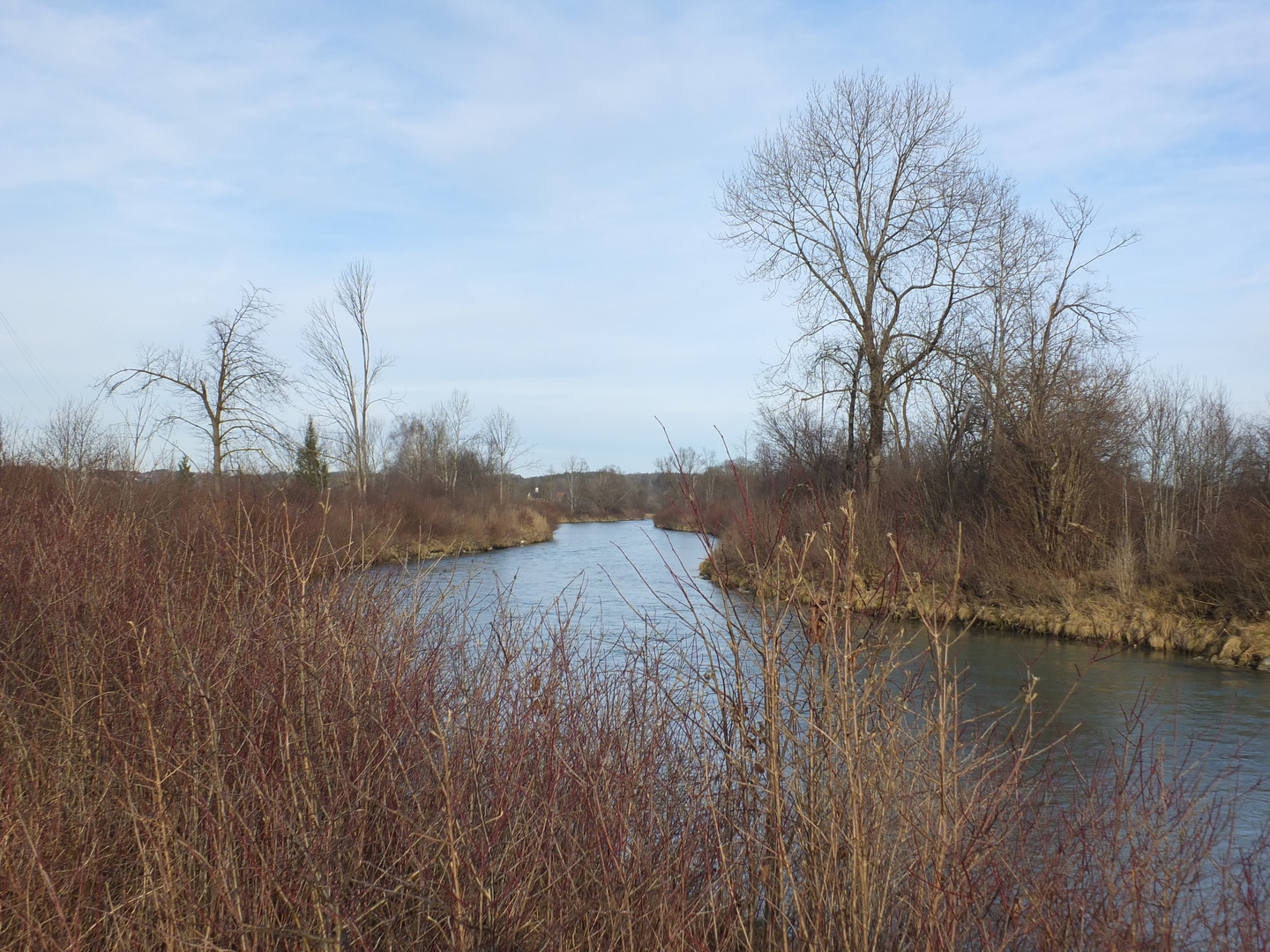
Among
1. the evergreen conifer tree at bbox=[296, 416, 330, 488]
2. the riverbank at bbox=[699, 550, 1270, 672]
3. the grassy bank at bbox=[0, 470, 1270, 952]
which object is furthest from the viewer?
the evergreen conifer tree at bbox=[296, 416, 330, 488]

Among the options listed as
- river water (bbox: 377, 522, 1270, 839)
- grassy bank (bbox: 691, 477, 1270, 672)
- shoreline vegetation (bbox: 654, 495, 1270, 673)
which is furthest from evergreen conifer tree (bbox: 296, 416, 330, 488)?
shoreline vegetation (bbox: 654, 495, 1270, 673)

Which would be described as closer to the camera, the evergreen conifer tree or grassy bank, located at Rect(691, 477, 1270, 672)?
grassy bank, located at Rect(691, 477, 1270, 672)

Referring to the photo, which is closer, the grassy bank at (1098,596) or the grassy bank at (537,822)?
the grassy bank at (537,822)

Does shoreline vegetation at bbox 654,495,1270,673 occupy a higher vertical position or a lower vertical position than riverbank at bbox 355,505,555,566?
lower

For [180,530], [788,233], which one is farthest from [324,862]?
[788,233]

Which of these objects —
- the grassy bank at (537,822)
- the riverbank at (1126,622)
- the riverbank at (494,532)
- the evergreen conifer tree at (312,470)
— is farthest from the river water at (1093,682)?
the evergreen conifer tree at (312,470)

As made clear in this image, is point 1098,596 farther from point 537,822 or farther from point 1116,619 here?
point 537,822

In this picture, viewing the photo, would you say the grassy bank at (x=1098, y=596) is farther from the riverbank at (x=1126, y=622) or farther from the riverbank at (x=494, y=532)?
the riverbank at (x=494, y=532)

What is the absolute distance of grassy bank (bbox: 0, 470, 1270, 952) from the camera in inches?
107

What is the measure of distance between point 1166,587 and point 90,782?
16.0 m

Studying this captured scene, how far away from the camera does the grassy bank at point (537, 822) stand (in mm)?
2730

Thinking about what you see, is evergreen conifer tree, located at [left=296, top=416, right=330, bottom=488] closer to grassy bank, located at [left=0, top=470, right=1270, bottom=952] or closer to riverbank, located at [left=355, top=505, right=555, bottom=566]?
riverbank, located at [left=355, top=505, right=555, bottom=566]

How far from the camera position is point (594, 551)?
31.8 meters

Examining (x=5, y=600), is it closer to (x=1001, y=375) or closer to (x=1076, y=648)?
(x=1076, y=648)
